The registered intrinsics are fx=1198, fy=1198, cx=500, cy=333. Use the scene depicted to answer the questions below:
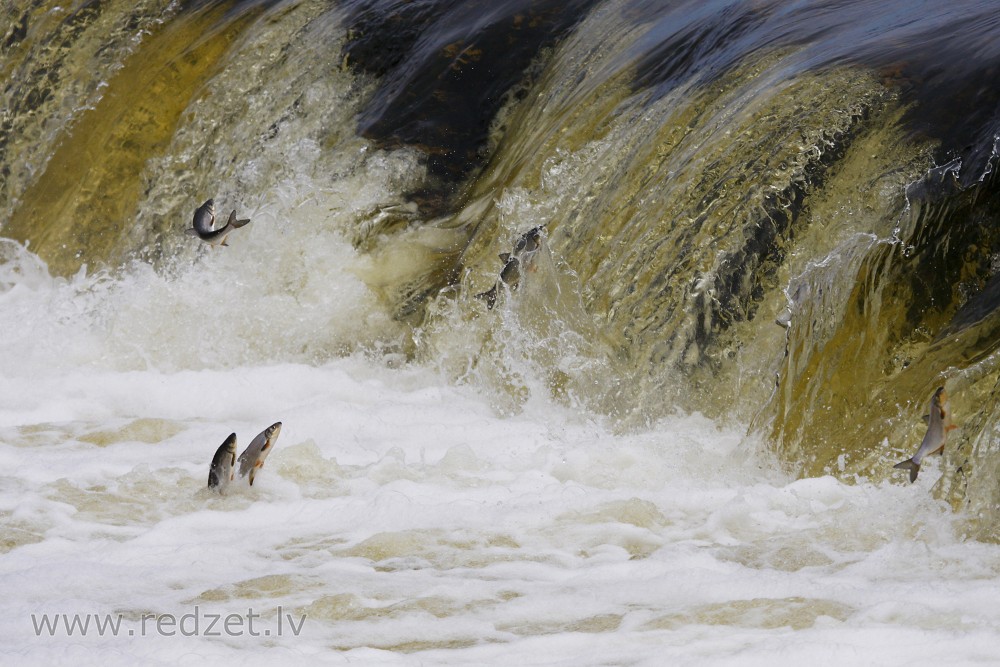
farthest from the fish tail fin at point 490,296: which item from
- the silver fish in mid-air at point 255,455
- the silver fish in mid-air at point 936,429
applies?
the silver fish in mid-air at point 936,429

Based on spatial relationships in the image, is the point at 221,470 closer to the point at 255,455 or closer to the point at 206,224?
the point at 255,455

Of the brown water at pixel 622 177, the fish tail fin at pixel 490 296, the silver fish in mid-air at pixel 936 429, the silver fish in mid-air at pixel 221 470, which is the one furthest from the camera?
the fish tail fin at pixel 490 296

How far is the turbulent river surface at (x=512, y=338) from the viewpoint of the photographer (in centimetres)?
358

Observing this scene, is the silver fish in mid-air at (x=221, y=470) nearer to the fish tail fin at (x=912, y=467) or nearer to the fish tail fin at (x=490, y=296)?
the fish tail fin at (x=490, y=296)

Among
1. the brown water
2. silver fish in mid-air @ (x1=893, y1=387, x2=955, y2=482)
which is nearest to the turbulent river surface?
the brown water

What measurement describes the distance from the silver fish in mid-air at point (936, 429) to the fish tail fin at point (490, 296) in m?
2.83

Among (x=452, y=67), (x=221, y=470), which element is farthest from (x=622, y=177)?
(x=221, y=470)

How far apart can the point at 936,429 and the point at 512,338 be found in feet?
8.76

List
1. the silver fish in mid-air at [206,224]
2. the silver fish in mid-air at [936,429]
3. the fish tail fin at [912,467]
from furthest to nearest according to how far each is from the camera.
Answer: the silver fish in mid-air at [206,224]
the fish tail fin at [912,467]
the silver fish in mid-air at [936,429]

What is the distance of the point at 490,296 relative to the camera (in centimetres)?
645

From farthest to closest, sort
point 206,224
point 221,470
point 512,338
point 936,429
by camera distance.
Answer: 1. point 206,224
2. point 512,338
3. point 221,470
4. point 936,429

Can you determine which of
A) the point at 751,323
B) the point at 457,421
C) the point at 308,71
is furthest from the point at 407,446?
the point at 308,71

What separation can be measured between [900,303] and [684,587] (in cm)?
174

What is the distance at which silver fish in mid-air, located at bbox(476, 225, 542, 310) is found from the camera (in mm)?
6160
